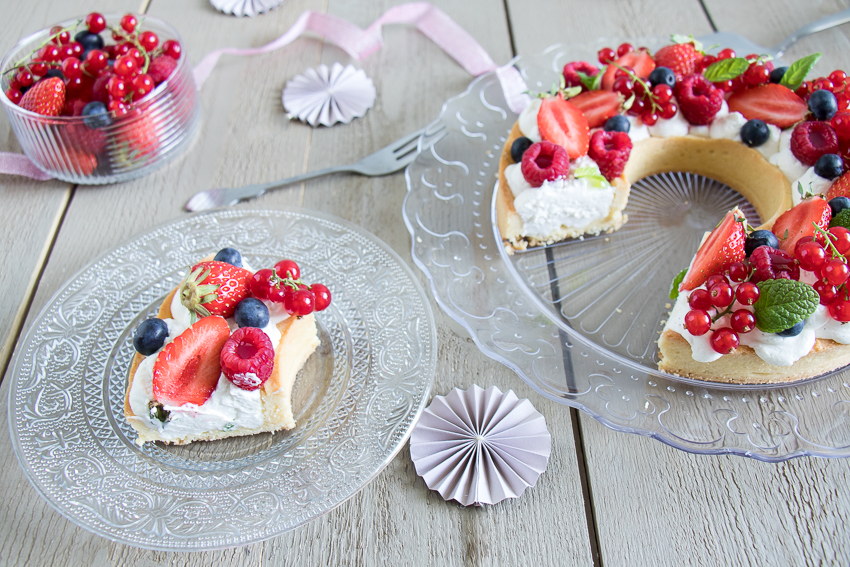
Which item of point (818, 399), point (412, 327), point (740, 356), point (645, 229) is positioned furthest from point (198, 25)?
point (818, 399)

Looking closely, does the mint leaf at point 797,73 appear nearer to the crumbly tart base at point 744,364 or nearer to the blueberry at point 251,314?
the crumbly tart base at point 744,364

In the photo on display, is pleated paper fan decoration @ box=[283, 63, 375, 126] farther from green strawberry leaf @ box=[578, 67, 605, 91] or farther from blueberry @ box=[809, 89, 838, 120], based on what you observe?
blueberry @ box=[809, 89, 838, 120]

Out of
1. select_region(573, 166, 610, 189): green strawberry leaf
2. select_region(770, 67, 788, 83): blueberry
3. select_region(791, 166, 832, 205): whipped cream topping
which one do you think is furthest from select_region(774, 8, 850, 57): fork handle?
select_region(573, 166, 610, 189): green strawberry leaf

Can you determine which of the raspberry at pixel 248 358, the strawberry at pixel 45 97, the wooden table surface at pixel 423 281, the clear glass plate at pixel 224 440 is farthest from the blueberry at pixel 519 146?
the strawberry at pixel 45 97

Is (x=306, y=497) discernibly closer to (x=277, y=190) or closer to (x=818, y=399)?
(x=277, y=190)

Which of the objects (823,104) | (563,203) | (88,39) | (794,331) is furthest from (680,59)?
(88,39)

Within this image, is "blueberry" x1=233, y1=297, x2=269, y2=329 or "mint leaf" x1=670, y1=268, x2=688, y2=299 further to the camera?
"mint leaf" x1=670, y1=268, x2=688, y2=299
